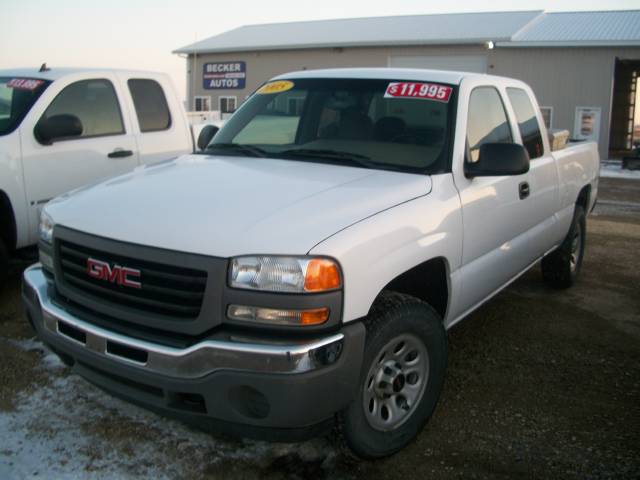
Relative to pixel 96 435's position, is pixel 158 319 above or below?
above

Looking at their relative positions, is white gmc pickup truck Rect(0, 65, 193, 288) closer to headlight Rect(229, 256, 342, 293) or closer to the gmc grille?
the gmc grille

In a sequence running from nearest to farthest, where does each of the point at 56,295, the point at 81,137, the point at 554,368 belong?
the point at 56,295 → the point at 554,368 → the point at 81,137

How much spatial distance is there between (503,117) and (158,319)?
9.45 ft

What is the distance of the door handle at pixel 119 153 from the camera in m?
5.95

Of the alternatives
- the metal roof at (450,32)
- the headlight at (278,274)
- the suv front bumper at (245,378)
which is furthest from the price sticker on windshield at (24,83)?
the metal roof at (450,32)

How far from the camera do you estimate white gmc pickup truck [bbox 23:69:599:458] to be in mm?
2531

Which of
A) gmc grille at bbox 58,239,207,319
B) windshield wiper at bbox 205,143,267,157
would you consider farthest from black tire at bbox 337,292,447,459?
windshield wiper at bbox 205,143,267,157

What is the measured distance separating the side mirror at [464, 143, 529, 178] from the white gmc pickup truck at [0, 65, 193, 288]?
3.51 m

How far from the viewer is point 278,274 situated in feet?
8.32

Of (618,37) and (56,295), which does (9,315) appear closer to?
(56,295)

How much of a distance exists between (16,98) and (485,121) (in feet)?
13.1

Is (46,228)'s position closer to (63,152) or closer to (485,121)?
(63,152)

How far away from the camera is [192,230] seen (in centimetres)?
267

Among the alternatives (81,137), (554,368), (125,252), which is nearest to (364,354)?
(125,252)
